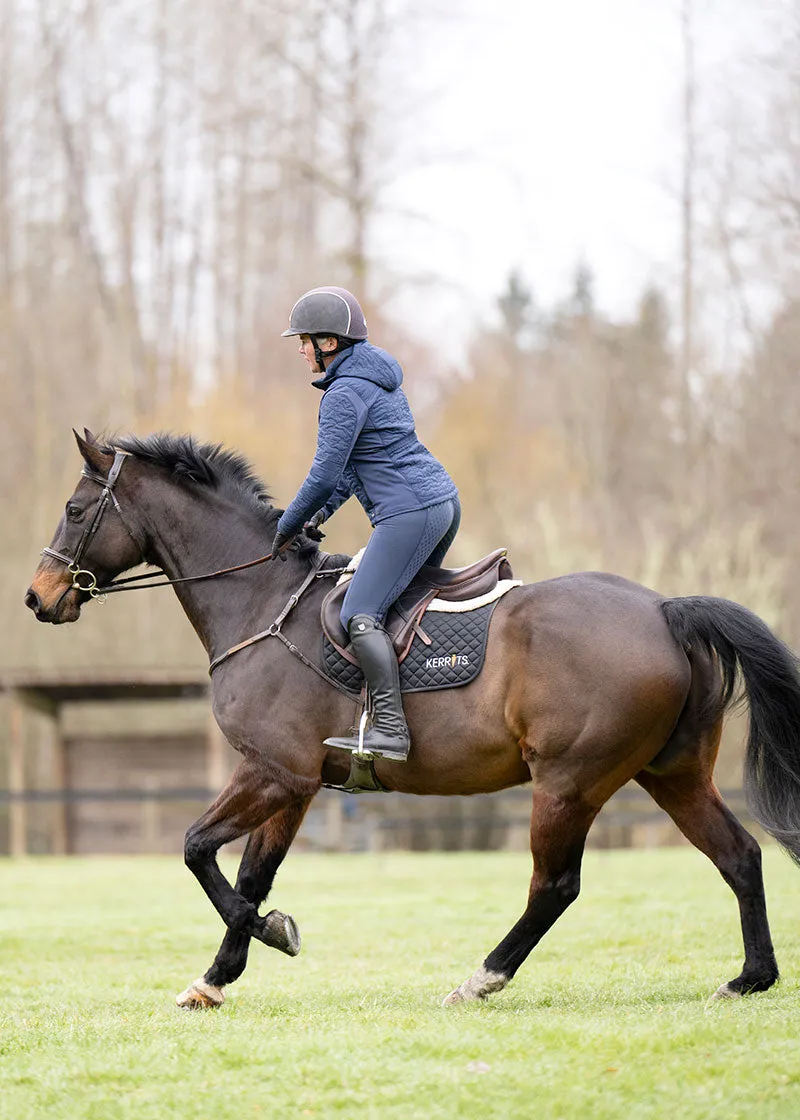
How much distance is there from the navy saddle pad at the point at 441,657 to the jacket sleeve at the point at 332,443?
2.50 ft

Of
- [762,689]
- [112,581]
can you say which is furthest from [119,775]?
[762,689]

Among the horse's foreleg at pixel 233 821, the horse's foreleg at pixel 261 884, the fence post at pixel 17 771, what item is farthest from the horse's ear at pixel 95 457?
the fence post at pixel 17 771

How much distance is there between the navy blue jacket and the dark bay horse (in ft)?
1.82

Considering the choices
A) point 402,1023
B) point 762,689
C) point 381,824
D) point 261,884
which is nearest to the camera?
point 402,1023

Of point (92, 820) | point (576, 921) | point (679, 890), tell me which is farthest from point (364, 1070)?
point (92, 820)

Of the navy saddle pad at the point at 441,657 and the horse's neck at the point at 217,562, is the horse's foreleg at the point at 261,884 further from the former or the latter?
the horse's neck at the point at 217,562

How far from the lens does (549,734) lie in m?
6.62

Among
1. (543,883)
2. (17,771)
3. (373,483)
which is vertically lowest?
(17,771)

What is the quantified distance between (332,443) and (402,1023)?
2.71 m

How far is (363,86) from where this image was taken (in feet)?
88.0

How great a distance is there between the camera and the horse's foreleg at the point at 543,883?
21.7ft

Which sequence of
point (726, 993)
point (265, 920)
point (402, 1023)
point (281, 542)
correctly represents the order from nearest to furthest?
point (402, 1023) < point (726, 993) < point (265, 920) < point (281, 542)

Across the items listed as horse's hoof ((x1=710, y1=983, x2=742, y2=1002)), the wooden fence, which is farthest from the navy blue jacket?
the wooden fence

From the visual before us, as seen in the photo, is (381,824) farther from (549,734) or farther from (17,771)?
(549,734)
